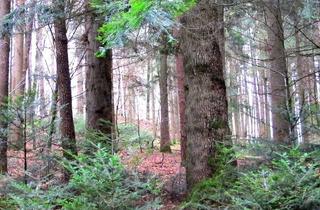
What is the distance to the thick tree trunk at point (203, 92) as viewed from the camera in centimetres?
643

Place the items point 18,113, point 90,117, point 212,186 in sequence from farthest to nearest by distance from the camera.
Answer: point 90,117 → point 18,113 → point 212,186

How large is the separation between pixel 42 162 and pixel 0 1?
5644mm

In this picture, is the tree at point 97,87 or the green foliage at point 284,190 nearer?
the green foliage at point 284,190

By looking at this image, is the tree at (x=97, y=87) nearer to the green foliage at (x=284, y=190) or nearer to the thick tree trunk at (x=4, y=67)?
the thick tree trunk at (x=4, y=67)

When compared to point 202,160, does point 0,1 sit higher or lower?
higher

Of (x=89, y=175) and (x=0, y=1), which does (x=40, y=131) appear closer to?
(x=89, y=175)

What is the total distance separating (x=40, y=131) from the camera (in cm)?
683

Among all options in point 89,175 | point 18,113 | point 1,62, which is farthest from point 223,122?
point 1,62

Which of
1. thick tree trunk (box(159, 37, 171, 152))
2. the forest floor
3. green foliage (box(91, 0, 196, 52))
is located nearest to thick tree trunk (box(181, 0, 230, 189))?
the forest floor

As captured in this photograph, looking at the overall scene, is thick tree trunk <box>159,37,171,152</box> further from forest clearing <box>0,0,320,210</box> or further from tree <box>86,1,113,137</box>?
tree <box>86,1,113,137</box>

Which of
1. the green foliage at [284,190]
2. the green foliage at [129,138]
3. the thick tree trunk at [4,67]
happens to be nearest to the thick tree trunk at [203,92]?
the green foliage at [129,138]

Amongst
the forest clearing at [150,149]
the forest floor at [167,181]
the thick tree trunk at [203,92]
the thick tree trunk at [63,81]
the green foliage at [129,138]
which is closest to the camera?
the forest clearing at [150,149]

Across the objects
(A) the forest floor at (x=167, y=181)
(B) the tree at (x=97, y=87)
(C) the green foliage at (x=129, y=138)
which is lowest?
(A) the forest floor at (x=167, y=181)

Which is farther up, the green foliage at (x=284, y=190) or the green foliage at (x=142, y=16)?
the green foliage at (x=142, y=16)
